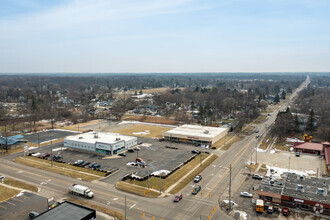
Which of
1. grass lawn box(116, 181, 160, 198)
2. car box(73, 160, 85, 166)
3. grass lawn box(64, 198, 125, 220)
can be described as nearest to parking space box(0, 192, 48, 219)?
grass lawn box(64, 198, 125, 220)

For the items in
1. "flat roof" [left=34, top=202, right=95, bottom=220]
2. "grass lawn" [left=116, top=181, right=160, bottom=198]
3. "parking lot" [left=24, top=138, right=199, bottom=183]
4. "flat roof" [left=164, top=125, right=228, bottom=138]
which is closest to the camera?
"flat roof" [left=34, top=202, right=95, bottom=220]

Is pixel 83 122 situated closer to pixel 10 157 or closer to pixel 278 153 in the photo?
pixel 10 157

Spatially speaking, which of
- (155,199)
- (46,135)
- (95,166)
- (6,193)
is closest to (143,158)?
(95,166)

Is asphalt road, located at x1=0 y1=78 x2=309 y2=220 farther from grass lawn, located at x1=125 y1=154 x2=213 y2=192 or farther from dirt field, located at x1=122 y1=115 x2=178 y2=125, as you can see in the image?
dirt field, located at x1=122 y1=115 x2=178 y2=125

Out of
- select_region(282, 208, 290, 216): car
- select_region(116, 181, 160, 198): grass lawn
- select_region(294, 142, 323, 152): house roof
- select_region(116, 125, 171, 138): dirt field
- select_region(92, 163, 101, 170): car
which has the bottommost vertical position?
select_region(116, 125, 171, 138): dirt field

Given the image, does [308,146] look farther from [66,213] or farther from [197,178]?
[66,213]

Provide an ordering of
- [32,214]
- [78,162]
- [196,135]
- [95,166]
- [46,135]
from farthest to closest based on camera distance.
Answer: [46,135] < [196,135] < [78,162] < [95,166] < [32,214]

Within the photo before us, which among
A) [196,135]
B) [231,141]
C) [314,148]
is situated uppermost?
[196,135]
